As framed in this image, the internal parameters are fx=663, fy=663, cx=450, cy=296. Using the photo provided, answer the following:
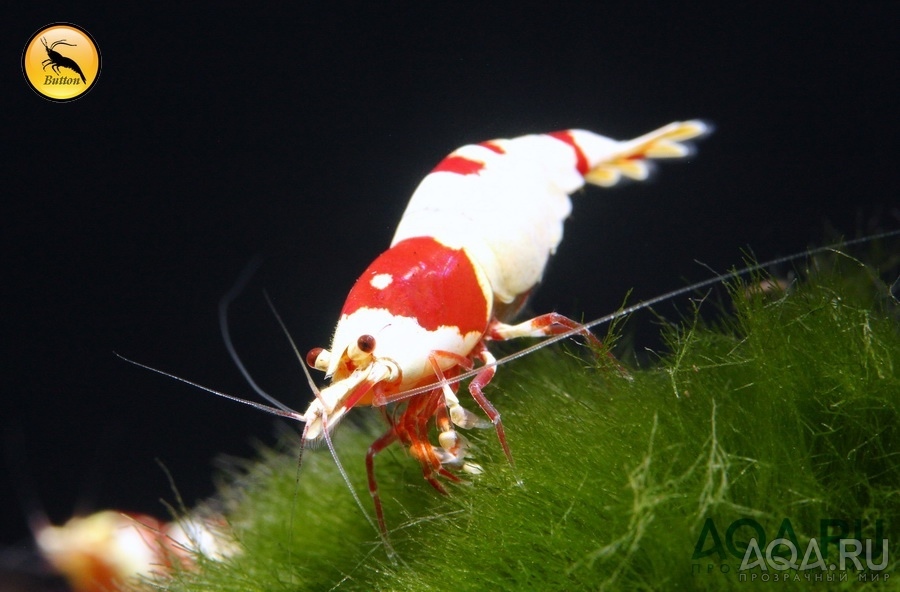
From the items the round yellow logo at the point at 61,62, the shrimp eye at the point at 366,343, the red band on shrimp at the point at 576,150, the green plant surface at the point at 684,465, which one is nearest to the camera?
the green plant surface at the point at 684,465

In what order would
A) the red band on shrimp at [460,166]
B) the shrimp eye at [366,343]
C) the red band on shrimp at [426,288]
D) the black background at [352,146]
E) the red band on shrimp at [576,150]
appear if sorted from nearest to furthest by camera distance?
the shrimp eye at [366,343] → the red band on shrimp at [426,288] → the red band on shrimp at [460,166] → the red band on shrimp at [576,150] → the black background at [352,146]

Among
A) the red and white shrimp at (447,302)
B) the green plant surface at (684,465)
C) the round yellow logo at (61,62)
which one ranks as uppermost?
the round yellow logo at (61,62)

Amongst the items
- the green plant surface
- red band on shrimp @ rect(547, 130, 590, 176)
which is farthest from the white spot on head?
red band on shrimp @ rect(547, 130, 590, 176)

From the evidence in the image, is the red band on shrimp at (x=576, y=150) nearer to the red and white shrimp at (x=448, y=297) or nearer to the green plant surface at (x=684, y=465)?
the red and white shrimp at (x=448, y=297)

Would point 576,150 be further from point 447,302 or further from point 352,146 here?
point 447,302

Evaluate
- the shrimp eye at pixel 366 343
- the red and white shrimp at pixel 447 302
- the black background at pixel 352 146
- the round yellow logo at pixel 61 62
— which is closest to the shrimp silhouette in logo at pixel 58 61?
the round yellow logo at pixel 61 62

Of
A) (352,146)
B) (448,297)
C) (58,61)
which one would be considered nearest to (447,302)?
(448,297)

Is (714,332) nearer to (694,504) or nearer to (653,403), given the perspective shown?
(653,403)

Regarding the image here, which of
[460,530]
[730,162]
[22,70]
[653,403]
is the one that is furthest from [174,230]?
[730,162]
